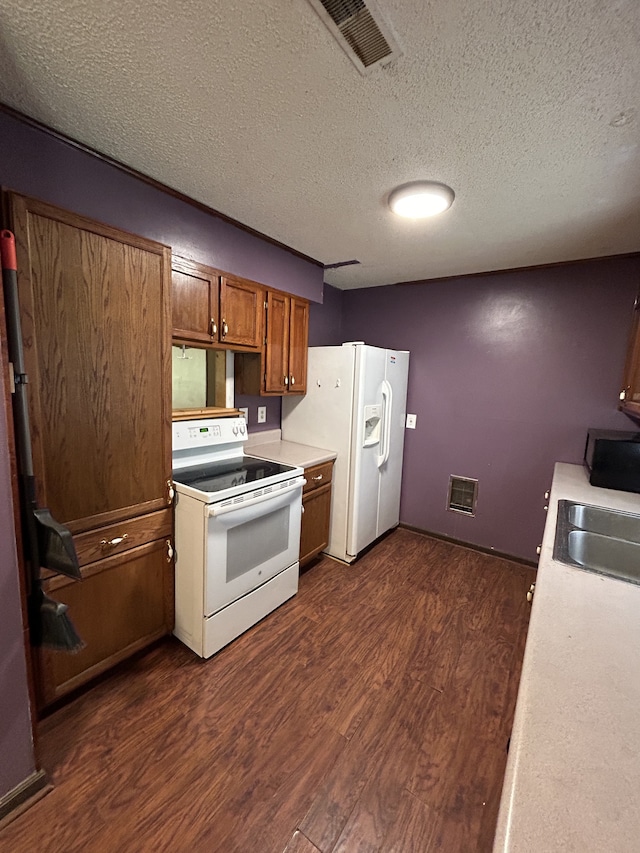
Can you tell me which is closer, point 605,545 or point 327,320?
point 605,545

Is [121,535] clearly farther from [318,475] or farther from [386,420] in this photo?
[386,420]

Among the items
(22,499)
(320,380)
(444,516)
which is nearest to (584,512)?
(444,516)

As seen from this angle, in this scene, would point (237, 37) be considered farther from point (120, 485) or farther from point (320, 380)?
point (320, 380)

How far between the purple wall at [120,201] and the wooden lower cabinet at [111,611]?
1.53 m

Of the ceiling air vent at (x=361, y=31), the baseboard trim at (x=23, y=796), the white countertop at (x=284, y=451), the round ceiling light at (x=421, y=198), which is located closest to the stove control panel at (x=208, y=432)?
the white countertop at (x=284, y=451)

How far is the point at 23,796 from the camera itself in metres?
1.21

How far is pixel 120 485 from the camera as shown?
1.60 m

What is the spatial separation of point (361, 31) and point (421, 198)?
844 mm

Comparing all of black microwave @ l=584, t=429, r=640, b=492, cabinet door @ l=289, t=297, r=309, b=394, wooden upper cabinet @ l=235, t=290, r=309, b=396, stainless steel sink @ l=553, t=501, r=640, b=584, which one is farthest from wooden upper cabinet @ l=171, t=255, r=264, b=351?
black microwave @ l=584, t=429, r=640, b=492

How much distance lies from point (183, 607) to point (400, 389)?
91.6 inches

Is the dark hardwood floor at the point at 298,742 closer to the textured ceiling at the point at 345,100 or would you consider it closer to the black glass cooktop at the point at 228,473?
the black glass cooktop at the point at 228,473

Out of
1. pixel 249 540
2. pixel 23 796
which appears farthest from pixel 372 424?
pixel 23 796

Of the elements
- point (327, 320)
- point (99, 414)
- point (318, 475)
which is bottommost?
point (318, 475)

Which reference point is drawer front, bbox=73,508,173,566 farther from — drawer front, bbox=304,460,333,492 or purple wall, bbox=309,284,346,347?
purple wall, bbox=309,284,346,347
